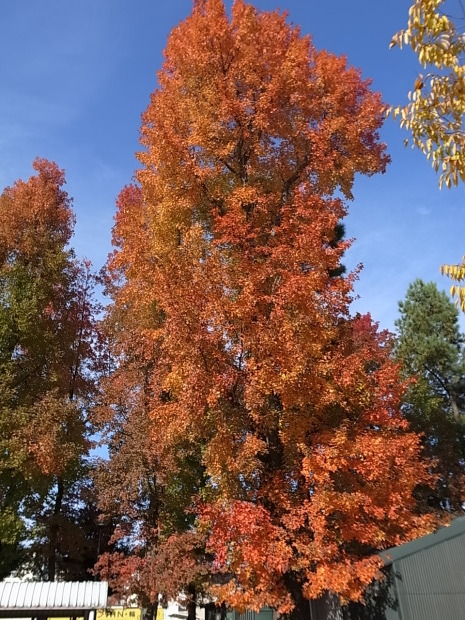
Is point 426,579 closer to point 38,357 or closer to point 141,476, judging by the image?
point 141,476

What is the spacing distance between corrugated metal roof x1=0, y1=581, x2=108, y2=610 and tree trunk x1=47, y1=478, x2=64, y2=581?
8.70 m

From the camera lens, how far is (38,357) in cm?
1728

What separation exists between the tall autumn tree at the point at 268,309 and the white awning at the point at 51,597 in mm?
2997

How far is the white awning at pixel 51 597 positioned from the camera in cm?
1123

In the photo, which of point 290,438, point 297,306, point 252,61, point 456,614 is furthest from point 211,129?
point 456,614

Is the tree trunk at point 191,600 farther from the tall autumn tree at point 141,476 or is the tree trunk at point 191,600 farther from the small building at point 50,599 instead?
the small building at point 50,599

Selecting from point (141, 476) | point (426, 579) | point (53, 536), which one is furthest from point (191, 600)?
point (426, 579)

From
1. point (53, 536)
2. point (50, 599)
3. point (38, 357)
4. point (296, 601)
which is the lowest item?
point (296, 601)

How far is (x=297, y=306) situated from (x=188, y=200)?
13.6 feet

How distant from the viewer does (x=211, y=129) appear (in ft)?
41.0

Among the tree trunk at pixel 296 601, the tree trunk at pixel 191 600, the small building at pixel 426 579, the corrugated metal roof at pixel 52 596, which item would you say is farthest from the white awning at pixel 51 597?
the small building at pixel 426 579

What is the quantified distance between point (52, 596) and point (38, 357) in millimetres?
7945

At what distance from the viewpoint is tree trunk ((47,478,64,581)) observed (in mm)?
19766

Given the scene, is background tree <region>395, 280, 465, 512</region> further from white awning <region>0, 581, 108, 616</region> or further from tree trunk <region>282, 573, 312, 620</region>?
white awning <region>0, 581, 108, 616</region>
